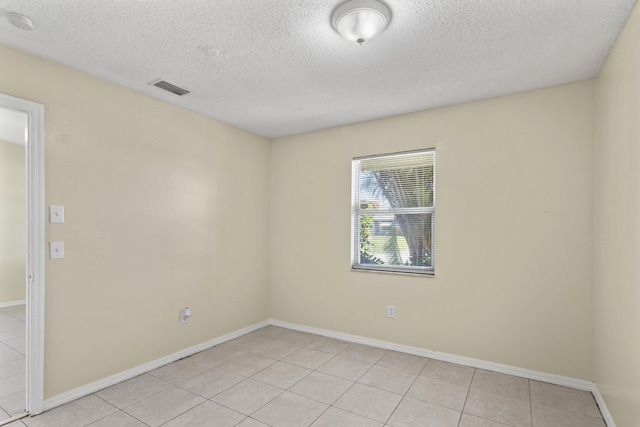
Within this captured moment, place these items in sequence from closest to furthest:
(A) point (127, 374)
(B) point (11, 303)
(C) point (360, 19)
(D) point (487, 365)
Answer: (C) point (360, 19), (A) point (127, 374), (D) point (487, 365), (B) point (11, 303)

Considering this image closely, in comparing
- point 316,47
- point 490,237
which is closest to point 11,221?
point 316,47

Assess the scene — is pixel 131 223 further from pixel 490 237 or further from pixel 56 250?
pixel 490 237

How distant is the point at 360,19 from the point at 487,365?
291 centimetres

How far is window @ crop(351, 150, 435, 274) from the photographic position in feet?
10.9

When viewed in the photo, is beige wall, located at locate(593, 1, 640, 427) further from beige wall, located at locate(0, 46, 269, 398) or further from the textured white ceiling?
beige wall, located at locate(0, 46, 269, 398)

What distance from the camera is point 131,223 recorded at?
2.79 meters

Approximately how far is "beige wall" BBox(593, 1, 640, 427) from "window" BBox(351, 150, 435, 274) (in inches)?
50.3

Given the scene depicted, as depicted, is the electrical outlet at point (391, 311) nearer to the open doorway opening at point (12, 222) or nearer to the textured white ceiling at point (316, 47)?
the textured white ceiling at point (316, 47)

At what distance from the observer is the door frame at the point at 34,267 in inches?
85.7

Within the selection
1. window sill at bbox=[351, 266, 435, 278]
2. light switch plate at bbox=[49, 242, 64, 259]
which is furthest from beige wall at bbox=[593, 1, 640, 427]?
light switch plate at bbox=[49, 242, 64, 259]

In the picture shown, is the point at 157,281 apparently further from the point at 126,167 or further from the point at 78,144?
the point at 78,144

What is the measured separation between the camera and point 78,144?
96.3 inches

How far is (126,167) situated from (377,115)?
2375 millimetres

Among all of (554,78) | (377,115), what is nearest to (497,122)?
(554,78)
